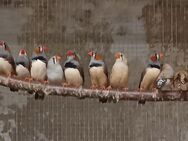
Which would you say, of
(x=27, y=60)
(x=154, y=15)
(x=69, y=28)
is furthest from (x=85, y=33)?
(x=27, y=60)

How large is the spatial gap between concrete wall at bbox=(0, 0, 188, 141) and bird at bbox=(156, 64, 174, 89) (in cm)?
179

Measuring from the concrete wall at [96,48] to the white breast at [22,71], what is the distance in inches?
65.2

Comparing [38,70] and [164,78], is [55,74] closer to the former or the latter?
[38,70]

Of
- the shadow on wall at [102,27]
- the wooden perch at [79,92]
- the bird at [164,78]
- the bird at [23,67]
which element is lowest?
the wooden perch at [79,92]

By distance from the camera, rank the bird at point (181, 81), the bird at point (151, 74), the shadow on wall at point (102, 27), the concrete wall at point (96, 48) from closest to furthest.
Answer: the bird at point (181, 81)
the bird at point (151, 74)
the concrete wall at point (96, 48)
the shadow on wall at point (102, 27)

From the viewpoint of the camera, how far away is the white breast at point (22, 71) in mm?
3640

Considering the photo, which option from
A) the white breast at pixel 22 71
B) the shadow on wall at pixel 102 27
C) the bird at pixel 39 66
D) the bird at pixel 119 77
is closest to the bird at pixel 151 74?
the bird at pixel 119 77

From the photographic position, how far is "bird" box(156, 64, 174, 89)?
3.34m

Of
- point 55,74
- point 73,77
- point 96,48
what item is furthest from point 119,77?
point 96,48

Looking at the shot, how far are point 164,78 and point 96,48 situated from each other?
7.20ft

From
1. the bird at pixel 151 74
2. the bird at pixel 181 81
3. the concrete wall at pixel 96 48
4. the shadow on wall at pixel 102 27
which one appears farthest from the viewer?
the shadow on wall at pixel 102 27

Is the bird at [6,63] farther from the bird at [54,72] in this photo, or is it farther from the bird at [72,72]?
the bird at [72,72]

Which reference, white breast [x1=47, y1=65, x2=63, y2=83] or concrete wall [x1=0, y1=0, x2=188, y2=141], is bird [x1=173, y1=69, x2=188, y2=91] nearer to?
white breast [x1=47, y1=65, x2=63, y2=83]

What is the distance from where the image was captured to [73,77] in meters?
3.62
